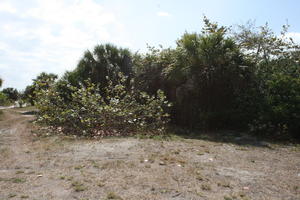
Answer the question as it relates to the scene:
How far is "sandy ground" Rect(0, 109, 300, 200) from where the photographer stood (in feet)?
8.83

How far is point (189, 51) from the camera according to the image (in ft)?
26.2

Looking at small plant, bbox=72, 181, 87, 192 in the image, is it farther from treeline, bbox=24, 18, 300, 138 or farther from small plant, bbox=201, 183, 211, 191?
treeline, bbox=24, 18, 300, 138

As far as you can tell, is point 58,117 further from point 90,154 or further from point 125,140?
point 90,154

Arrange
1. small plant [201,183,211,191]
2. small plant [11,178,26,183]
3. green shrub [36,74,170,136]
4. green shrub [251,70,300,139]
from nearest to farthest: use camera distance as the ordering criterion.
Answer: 1. small plant [201,183,211,191]
2. small plant [11,178,26,183]
3. green shrub [251,70,300,139]
4. green shrub [36,74,170,136]

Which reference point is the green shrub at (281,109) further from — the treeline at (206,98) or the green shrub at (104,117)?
the green shrub at (104,117)

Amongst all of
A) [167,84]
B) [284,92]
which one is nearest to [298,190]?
[284,92]

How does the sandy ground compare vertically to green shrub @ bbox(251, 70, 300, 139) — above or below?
below

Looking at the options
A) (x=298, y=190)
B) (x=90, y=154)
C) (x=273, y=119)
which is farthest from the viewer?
(x=273, y=119)

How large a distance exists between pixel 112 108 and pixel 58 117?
6.41 ft

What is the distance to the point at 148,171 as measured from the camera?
3.47m

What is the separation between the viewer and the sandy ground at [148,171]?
2692 millimetres

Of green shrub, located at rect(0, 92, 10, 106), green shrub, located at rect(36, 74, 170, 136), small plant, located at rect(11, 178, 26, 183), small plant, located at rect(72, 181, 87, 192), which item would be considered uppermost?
green shrub, located at rect(0, 92, 10, 106)

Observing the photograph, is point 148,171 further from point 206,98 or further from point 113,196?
point 206,98

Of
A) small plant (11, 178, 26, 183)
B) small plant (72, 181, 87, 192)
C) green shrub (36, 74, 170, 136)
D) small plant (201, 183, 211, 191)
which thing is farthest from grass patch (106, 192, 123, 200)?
green shrub (36, 74, 170, 136)
